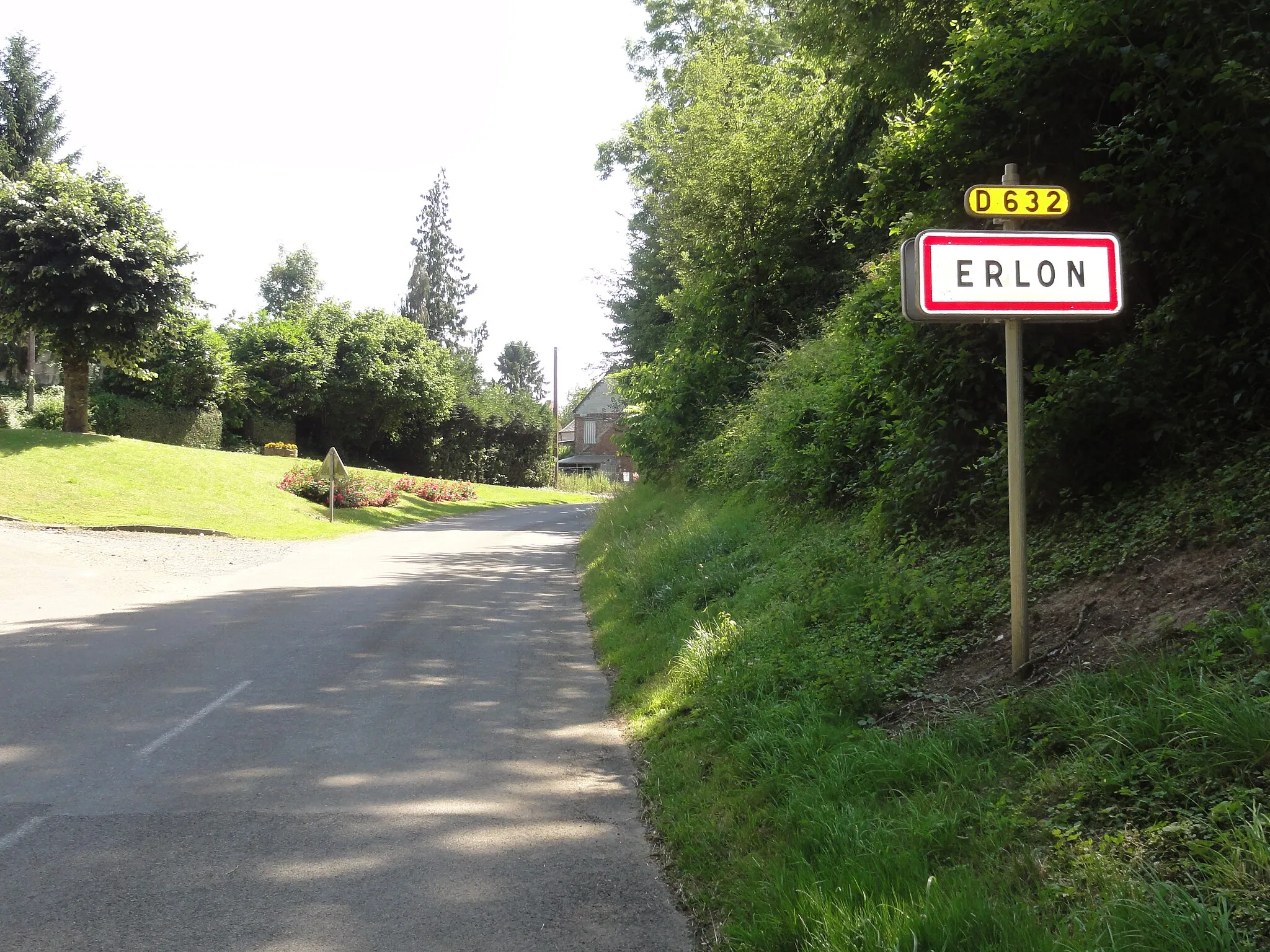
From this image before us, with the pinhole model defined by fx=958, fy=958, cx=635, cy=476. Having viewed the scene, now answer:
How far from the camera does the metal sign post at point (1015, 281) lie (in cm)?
447

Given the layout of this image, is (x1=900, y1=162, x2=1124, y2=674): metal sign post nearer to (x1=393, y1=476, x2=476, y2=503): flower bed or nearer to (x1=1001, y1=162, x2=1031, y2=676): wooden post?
(x1=1001, y1=162, x2=1031, y2=676): wooden post

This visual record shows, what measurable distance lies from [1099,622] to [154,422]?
39228mm

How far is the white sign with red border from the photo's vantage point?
4469 mm

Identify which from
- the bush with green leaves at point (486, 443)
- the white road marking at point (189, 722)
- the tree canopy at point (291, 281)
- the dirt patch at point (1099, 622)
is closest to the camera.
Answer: the dirt patch at point (1099, 622)

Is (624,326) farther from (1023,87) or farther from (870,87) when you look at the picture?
(1023,87)

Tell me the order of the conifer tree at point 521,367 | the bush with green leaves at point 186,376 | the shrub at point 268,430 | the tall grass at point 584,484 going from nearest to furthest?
the bush with green leaves at point 186,376 < the shrub at point 268,430 < the tall grass at point 584,484 < the conifer tree at point 521,367

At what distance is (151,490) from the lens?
88.7 ft

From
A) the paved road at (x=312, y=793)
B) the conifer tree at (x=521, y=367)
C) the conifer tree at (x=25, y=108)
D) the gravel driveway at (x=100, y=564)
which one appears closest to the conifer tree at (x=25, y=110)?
the conifer tree at (x=25, y=108)

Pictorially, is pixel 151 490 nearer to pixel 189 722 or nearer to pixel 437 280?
pixel 189 722

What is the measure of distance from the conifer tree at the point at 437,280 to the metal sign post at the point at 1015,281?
251 ft

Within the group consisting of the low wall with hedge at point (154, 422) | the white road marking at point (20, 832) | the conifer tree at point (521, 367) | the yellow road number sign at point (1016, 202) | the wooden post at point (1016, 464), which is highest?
the conifer tree at point (521, 367)

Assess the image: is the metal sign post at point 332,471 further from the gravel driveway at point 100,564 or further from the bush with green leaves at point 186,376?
the bush with green leaves at point 186,376

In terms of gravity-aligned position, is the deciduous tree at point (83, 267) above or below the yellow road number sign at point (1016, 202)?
above

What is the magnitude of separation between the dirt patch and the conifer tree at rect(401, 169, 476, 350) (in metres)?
76.3
